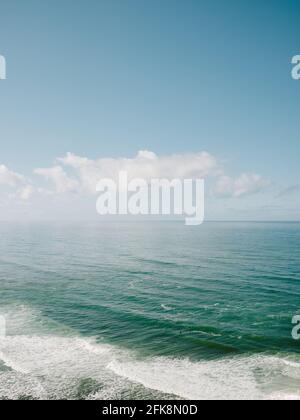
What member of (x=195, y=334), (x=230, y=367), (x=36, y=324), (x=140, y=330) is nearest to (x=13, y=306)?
(x=36, y=324)

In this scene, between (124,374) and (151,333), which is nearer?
(124,374)

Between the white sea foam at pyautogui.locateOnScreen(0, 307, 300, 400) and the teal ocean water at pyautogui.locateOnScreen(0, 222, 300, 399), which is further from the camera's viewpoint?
the teal ocean water at pyautogui.locateOnScreen(0, 222, 300, 399)

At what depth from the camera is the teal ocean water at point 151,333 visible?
29188 mm

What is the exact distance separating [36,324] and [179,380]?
2500cm

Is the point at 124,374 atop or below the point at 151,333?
below

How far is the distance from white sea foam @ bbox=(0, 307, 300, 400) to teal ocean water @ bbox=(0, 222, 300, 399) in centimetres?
10

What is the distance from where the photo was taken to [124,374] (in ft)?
102

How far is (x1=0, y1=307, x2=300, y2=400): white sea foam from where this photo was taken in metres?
→ 28.0

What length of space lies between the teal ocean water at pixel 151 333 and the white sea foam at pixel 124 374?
101 mm

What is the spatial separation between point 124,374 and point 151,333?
1060 cm

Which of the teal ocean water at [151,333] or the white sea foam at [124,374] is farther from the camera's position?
the teal ocean water at [151,333]

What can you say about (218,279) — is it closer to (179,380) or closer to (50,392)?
(179,380)

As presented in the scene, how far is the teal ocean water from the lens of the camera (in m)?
29.2

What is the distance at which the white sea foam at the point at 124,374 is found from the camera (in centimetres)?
2805
